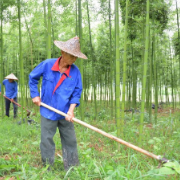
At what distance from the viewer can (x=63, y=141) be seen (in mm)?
2914

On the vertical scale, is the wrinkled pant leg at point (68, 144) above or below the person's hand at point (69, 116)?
below

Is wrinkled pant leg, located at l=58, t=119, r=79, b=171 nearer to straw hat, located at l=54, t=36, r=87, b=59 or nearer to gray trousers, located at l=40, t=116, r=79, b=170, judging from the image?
gray trousers, located at l=40, t=116, r=79, b=170

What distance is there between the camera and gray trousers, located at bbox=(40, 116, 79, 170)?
272cm

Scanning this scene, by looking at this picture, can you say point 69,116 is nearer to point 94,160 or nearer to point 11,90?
point 94,160

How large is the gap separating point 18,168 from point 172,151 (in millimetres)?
2242

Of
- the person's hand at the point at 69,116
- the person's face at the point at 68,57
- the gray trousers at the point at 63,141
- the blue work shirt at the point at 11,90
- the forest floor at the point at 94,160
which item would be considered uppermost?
the person's face at the point at 68,57

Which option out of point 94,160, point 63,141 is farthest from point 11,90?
point 94,160

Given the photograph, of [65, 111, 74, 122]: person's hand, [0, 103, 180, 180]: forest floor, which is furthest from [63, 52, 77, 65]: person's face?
[0, 103, 180, 180]: forest floor

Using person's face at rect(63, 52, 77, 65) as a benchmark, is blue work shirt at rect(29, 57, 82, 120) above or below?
below

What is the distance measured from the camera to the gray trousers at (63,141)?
8.91 feet

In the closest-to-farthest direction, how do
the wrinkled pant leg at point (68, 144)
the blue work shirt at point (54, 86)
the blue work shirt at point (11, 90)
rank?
the blue work shirt at point (54, 86)
the wrinkled pant leg at point (68, 144)
the blue work shirt at point (11, 90)

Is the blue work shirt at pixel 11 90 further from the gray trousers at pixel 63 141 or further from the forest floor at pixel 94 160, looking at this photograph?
the gray trousers at pixel 63 141

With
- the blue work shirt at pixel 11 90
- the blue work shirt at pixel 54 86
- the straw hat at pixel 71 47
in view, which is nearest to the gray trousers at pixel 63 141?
the blue work shirt at pixel 54 86

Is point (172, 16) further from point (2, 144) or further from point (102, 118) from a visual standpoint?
point (2, 144)
